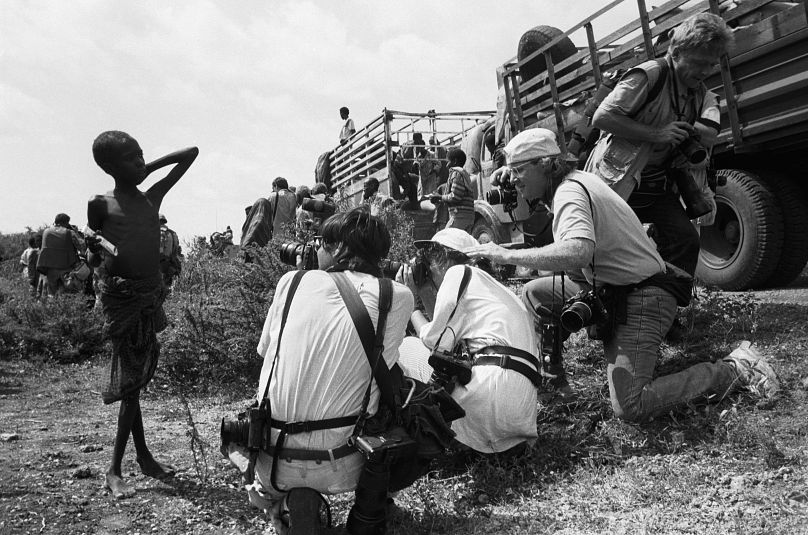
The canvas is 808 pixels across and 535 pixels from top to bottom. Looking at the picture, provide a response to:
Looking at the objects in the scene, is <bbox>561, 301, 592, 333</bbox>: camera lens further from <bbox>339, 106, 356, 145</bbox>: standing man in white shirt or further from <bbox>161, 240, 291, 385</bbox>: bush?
<bbox>339, 106, 356, 145</bbox>: standing man in white shirt

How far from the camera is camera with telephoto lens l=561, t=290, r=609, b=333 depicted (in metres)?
3.29

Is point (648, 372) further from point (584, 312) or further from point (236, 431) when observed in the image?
point (236, 431)

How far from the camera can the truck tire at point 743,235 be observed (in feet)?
16.7

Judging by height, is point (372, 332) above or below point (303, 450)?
above

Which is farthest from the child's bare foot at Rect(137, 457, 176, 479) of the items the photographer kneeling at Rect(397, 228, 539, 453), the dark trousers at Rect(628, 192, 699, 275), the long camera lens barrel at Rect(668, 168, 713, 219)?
the long camera lens barrel at Rect(668, 168, 713, 219)

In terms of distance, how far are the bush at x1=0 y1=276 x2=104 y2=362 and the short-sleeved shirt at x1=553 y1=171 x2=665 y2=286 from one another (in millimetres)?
6459

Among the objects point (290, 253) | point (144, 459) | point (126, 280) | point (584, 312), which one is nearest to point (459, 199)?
point (290, 253)

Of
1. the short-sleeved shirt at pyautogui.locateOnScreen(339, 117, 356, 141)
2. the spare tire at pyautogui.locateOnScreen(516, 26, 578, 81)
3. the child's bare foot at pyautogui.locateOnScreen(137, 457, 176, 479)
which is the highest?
the short-sleeved shirt at pyautogui.locateOnScreen(339, 117, 356, 141)

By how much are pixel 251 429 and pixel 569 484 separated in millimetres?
1517

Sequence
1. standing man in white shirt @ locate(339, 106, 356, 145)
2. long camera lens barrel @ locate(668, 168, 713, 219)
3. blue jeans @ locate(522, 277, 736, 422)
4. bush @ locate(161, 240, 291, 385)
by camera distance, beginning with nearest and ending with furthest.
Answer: blue jeans @ locate(522, 277, 736, 422)
long camera lens barrel @ locate(668, 168, 713, 219)
bush @ locate(161, 240, 291, 385)
standing man in white shirt @ locate(339, 106, 356, 145)

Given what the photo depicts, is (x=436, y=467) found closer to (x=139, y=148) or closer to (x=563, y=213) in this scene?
(x=563, y=213)

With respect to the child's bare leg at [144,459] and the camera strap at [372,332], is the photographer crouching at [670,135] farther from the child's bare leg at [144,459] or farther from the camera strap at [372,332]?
the child's bare leg at [144,459]

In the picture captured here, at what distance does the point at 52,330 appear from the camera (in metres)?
7.82

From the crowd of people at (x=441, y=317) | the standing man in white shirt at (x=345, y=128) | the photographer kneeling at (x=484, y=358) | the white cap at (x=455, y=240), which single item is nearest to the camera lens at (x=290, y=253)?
the crowd of people at (x=441, y=317)
